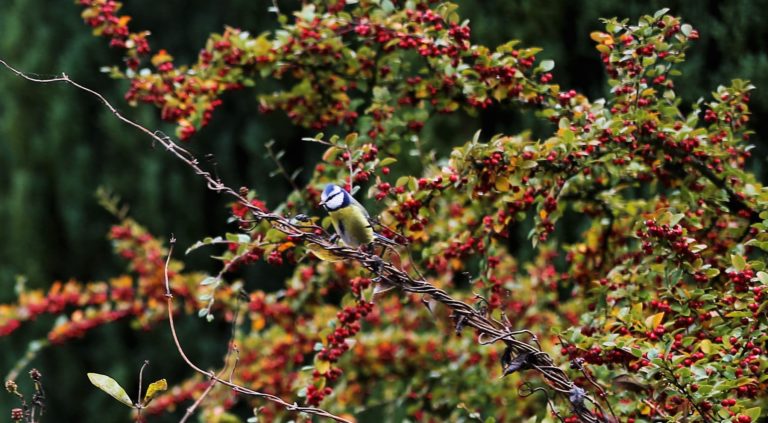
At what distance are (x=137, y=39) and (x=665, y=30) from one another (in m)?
1.22

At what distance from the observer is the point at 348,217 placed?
1.59 metres

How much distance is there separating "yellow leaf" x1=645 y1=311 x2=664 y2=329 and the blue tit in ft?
1.63

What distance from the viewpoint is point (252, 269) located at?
4.55m

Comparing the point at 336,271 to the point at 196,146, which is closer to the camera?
the point at 336,271

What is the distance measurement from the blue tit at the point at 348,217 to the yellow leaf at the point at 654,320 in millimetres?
495

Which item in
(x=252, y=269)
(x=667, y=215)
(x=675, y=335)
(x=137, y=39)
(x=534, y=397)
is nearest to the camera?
(x=667, y=215)

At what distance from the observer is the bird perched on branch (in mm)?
1572

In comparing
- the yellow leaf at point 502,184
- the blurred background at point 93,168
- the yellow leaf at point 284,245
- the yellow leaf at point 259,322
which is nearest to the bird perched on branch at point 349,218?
the yellow leaf at point 284,245

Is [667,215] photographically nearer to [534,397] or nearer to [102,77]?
[534,397]

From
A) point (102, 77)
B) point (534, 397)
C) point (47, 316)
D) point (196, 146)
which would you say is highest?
point (102, 77)

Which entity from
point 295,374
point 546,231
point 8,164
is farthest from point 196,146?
point 546,231

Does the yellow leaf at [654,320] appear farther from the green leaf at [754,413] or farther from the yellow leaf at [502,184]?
the yellow leaf at [502,184]

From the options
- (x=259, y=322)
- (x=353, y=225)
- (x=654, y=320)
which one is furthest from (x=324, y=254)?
(x=259, y=322)

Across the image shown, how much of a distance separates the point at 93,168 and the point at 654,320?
3.77m
